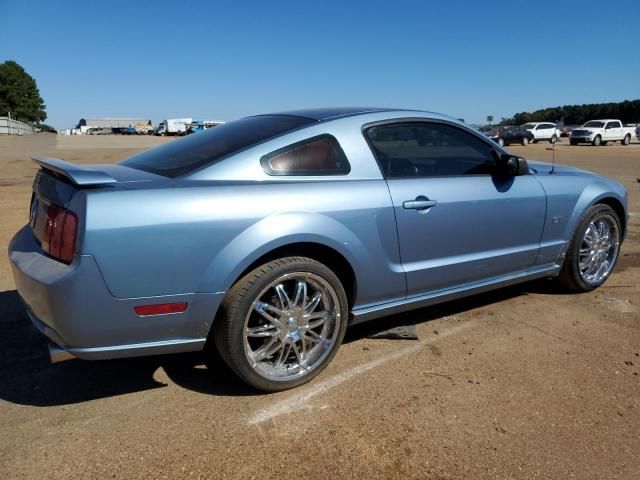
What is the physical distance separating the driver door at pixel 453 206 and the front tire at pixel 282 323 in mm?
592

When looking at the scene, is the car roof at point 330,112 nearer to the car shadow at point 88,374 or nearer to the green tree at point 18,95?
the car shadow at point 88,374

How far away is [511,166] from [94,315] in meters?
2.80

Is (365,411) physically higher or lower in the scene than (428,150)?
lower

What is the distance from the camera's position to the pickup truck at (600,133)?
3609 cm

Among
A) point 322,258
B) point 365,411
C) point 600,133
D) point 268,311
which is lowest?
point 365,411

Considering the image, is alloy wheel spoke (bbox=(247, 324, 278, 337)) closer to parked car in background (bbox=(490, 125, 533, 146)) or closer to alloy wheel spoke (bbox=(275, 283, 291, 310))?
alloy wheel spoke (bbox=(275, 283, 291, 310))

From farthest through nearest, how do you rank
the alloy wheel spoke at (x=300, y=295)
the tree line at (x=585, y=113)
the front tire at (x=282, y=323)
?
the tree line at (x=585, y=113), the alloy wheel spoke at (x=300, y=295), the front tire at (x=282, y=323)

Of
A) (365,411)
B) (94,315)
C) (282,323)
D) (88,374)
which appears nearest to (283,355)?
(282,323)

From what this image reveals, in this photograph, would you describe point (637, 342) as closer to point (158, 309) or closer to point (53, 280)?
point (158, 309)

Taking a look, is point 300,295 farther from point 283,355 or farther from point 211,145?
point 211,145

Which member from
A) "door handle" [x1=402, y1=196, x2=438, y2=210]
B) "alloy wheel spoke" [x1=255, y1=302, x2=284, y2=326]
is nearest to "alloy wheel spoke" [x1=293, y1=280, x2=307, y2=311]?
"alloy wheel spoke" [x1=255, y1=302, x2=284, y2=326]

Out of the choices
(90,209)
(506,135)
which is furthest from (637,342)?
(506,135)

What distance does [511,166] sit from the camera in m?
3.65

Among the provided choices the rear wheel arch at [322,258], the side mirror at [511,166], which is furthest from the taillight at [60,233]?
the side mirror at [511,166]
